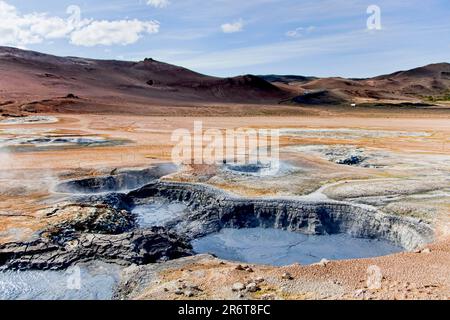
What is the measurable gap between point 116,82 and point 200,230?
90401 mm

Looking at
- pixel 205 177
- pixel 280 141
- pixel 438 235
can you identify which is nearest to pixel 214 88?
pixel 280 141

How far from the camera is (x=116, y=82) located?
4011 inches

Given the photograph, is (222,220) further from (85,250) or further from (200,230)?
(85,250)

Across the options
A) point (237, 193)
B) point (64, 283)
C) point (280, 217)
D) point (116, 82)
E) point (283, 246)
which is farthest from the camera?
point (116, 82)

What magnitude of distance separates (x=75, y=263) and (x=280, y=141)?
2522 cm

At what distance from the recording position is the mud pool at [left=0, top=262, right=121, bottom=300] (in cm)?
1088

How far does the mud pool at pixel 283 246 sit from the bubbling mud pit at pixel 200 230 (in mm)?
Answer: 34

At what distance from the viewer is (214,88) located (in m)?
107

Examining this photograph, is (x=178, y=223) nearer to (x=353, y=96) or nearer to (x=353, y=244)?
(x=353, y=244)

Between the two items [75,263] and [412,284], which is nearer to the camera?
[412,284]

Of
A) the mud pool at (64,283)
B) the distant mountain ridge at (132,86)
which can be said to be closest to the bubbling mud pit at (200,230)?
the mud pool at (64,283)

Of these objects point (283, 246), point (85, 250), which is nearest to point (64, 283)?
point (85, 250)

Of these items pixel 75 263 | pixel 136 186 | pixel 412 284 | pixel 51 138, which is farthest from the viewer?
pixel 51 138
